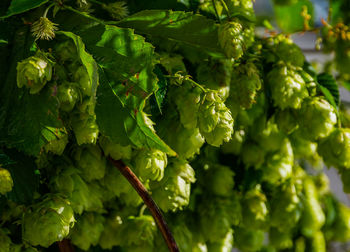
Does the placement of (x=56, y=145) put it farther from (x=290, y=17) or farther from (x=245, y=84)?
(x=290, y=17)

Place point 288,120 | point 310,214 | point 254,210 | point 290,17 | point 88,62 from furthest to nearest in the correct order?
point 290,17
point 310,214
point 254,210
point 288,120
point 88,62

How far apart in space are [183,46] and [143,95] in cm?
18

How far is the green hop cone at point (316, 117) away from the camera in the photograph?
73 centimetres

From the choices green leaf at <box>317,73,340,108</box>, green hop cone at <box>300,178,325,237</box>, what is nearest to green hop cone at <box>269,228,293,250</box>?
green hop cone at <box>300,178,325,237</box>

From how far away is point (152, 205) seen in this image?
638 mm

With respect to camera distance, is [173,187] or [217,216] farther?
[217,216]

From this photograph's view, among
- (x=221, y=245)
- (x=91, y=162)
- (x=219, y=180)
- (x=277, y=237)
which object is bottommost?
(x=277, y=237)

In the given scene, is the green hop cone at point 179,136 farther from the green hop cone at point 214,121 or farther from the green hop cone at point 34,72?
the green hop cone at point 34,72

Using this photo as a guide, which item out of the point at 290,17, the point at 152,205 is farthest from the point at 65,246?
the point at 290,17

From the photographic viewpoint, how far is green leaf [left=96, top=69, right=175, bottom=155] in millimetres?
572

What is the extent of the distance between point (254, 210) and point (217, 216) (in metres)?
0.10

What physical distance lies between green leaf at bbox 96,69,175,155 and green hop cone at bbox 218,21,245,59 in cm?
14

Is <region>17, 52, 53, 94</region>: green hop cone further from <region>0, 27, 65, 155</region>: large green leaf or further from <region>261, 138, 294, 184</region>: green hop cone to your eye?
<region>261, 138, 294, 184</region>: green hop cone

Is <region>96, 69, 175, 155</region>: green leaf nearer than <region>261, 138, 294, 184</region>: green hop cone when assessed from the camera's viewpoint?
Yes
